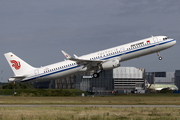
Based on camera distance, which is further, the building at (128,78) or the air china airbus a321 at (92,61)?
the building at (128,78)

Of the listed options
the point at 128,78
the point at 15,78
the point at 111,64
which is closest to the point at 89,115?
the point at 111,64

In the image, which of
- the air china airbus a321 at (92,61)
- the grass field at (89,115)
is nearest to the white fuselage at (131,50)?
the air china airbus a321 at (92,61)

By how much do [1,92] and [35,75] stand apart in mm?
35577

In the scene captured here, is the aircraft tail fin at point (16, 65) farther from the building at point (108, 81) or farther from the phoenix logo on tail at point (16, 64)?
the building at point (108, 81)

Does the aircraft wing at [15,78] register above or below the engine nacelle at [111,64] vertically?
Result: below

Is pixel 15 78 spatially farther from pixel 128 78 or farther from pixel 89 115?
pixel 128 78

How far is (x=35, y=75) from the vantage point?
2234 inches

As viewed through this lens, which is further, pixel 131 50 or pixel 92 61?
pixel 92 61

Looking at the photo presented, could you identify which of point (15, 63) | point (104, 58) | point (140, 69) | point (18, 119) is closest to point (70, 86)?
point (140, 69)

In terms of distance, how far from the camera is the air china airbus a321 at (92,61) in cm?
4931

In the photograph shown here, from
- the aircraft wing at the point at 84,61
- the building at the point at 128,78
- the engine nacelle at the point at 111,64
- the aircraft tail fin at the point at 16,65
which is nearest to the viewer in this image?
the engine nacelle at the point at 111,64

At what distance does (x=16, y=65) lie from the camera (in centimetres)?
5888

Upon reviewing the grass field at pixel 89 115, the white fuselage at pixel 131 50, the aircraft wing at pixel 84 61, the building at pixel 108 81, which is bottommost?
the grass field at pixel 89 115

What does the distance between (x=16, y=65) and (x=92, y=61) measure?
1936 cm
